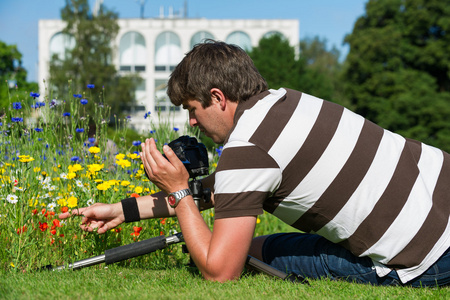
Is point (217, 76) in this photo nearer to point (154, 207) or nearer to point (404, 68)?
point (154, 207)

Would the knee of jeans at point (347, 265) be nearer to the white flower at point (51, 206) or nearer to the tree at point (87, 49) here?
the white flower at point (51, 206)

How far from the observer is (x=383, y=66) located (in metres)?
26.6

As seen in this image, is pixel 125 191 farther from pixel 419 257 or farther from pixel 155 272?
pixel 419 257

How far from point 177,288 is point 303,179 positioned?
711 mm

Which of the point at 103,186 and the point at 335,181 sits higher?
the point at 335,181

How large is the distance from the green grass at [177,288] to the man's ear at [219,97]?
2.54 ft

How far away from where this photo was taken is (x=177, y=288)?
7.00ft

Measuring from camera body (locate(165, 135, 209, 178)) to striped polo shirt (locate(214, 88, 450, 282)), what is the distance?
0.27m

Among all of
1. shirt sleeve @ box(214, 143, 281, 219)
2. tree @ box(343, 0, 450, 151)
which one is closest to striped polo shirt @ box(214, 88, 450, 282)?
shirt sleeve @ box(214, 143, 281, 219)

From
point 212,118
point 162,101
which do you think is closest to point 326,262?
point 212,118

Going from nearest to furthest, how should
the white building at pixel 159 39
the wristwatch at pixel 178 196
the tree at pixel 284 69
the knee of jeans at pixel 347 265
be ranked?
the wristwatch at pixel 178 196 < the knee of jeans at pixel 347 265 < the tree at pixel 284 69 < the white building at pixel 159 39

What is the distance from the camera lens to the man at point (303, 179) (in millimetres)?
1967

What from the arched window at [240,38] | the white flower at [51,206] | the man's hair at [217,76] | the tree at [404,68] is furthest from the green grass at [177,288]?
the arched window at [240,38]

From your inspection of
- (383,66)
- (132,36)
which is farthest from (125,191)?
(132,36)
